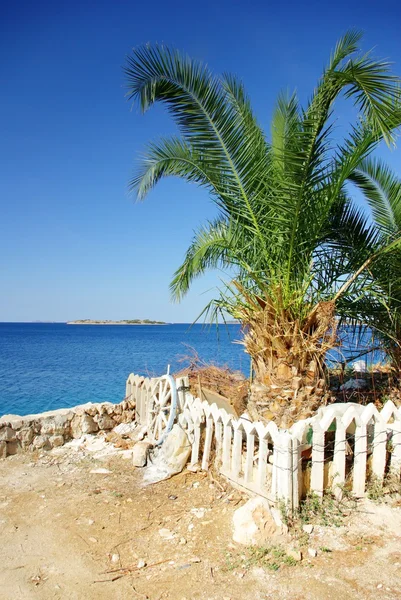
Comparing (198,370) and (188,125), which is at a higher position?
(188,125)

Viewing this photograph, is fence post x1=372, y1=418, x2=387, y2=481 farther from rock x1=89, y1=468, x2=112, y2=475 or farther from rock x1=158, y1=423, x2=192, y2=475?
rock x1=89, y1=468, x2=112, y2=475

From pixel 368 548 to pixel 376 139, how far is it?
4.24m

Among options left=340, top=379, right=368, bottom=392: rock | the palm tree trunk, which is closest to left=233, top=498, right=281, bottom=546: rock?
the palm tree trunk

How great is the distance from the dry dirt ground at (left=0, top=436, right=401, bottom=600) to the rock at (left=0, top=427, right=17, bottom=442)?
104 centimetres

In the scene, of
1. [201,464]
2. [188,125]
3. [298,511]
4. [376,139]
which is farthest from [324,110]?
[201,464]

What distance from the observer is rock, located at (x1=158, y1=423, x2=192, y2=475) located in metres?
5.65

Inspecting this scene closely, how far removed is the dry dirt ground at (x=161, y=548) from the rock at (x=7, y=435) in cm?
104

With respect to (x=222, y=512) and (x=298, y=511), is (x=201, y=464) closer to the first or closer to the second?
(x=222, y=512)

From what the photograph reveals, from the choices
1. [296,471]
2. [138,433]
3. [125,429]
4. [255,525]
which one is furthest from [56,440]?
[296,471]

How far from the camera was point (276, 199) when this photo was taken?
541 cm

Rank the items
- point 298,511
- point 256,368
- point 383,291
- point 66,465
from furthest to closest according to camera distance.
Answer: point 383,291, point 66,465, point 256,368, point 298,511

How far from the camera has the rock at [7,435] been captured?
6.32 metres

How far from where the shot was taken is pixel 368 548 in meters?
3.72

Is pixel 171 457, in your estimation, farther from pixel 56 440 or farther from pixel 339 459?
pixel 339 459
